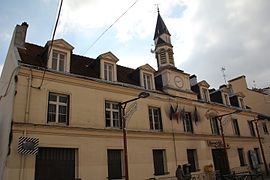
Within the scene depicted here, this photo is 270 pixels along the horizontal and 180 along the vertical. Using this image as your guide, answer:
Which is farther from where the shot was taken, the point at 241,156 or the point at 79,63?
the point at 241,156

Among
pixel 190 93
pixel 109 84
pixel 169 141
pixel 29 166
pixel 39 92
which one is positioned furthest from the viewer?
pixel 190 93

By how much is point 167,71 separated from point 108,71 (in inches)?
221

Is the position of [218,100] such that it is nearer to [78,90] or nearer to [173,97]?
[173,97]

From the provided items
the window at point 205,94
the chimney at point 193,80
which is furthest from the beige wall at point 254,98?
the window at point 205,94

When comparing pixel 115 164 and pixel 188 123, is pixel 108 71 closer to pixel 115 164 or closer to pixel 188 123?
pixel 115 164

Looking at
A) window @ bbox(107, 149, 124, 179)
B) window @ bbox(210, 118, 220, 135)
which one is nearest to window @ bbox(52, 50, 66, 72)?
window @ bbox(107, 149, 124, 179)

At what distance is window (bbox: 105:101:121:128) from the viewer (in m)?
15.6

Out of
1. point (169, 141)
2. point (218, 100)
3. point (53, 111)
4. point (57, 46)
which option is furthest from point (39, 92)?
point (218, 100)

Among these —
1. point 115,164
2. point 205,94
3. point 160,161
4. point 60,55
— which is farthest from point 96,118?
point 205,94

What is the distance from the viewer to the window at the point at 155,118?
58.5 feet

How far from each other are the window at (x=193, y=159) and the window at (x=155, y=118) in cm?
341

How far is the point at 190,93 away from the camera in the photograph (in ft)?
70.1

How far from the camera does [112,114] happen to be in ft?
52.2

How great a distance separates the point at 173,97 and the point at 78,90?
26.2 feet
